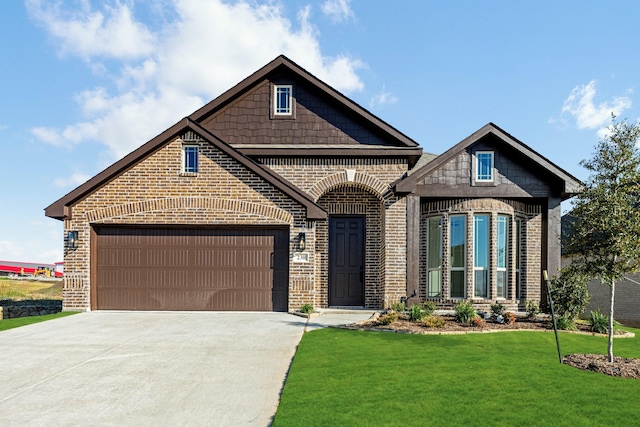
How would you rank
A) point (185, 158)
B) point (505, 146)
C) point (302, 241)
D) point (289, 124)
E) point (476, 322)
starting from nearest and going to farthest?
point (476, 322), point (302, 241), point (185, 158), point (505, 146), point (289, 124)

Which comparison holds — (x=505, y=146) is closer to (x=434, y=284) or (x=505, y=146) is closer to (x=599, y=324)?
(x=434, y=284)

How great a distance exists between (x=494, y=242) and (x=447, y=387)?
8650 mm

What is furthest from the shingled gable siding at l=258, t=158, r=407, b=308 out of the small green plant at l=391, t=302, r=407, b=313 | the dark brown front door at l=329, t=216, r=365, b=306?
the small green plant at l=391, t=302, r=407, b=313

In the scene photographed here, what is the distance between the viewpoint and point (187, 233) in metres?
13.7

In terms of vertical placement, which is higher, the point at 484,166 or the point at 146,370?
the point at 484,166

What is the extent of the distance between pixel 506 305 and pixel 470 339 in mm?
5186

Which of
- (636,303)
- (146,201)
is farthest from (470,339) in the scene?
(636,303)

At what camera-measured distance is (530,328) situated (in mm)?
11211

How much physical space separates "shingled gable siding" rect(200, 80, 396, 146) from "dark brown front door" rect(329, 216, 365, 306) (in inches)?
102

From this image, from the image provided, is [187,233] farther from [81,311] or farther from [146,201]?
[81,311]

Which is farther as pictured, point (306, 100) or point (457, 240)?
Result: point (306, 100)

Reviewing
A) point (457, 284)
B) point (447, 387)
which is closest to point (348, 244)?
point (457, 284)

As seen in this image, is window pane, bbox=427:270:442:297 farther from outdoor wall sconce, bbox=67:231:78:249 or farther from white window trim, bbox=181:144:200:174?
outdoor wall sconce, bbox=67:231:78:249

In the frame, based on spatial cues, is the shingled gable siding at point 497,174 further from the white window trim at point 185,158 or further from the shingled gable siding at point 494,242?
the white window trim at point 185,158
